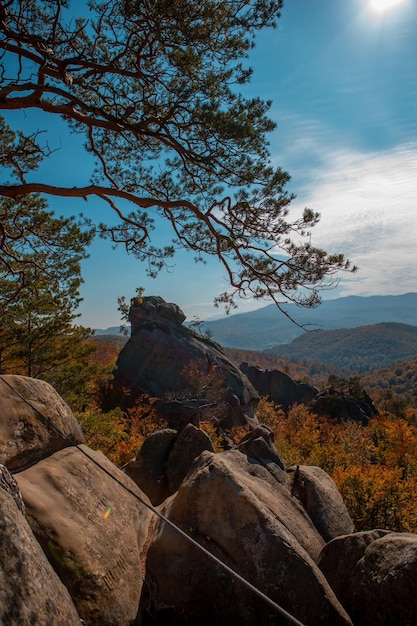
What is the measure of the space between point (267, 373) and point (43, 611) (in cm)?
6772

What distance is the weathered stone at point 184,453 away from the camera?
11.2 meters

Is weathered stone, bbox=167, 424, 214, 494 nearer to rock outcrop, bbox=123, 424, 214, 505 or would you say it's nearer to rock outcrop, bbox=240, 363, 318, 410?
rock outcrop, bbox=123, 424, 214, 505

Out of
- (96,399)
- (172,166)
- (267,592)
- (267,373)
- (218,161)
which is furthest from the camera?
(267,373)

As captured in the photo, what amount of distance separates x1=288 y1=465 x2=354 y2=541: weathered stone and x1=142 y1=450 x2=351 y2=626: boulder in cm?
292

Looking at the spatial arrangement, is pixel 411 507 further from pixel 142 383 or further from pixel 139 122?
pixel 142 383

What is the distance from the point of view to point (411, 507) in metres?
13.1

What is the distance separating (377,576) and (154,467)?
25.2 ft

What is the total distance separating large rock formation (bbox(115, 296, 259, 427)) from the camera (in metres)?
36.8

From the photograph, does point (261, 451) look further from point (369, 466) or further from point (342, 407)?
point (342, 407)

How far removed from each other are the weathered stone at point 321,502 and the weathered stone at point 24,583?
677 cm

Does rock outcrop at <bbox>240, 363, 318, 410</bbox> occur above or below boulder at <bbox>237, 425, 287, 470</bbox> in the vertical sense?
below

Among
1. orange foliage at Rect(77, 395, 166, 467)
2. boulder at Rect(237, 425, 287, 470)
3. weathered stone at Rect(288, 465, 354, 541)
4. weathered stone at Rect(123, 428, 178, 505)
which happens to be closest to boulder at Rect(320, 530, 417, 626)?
weathered stone at Rect(288, 465, 354, 541)

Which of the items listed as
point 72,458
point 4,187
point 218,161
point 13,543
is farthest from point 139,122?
point 13,543

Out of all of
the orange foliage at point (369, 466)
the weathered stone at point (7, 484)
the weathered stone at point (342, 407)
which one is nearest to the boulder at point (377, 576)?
the weathered stone at point (7, 484)
